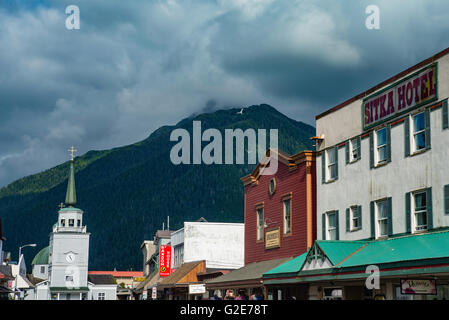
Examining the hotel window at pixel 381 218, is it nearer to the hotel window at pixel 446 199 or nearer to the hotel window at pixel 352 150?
the hotel window at pixel 352 150

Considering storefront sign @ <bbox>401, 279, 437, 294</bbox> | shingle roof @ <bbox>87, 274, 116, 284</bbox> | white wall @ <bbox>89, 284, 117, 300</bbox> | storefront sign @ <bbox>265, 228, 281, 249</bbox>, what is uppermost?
storefront sign @ <bbox>265, 228, 281, 249</bbox>

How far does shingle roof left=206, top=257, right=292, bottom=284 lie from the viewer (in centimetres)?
3534

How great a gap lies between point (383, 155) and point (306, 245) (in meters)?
7.72

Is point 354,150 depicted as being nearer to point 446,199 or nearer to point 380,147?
point 380,147

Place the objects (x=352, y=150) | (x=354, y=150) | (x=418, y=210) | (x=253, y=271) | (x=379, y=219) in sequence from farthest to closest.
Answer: (x=253, y=271)
(x=352, y=150)
(x=354, y=150)
(x=379, y=219)
(x=418, y=210)

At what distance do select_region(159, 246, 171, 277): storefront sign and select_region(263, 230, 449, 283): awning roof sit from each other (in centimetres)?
3245

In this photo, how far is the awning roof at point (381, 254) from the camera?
2094 centimetres

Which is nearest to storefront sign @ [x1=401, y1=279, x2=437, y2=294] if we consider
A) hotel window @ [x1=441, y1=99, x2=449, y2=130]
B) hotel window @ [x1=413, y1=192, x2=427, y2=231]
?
hotel window @ [x1=413, y1=192, x2=427, y2=231]

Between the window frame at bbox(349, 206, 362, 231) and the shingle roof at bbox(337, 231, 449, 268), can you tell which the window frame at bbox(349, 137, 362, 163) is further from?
the shingle roof at bbox(337, 231, 449, 268)

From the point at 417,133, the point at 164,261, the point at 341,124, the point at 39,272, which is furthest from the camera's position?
the point at 39,272

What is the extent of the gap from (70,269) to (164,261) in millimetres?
68182

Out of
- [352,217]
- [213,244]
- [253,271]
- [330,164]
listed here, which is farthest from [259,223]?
[213,244]

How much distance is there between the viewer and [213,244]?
58781 millimetres
